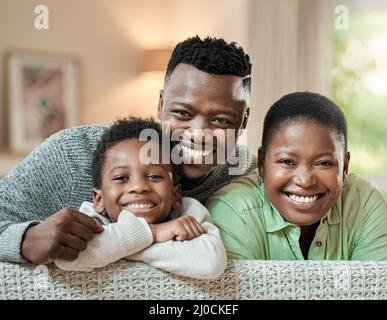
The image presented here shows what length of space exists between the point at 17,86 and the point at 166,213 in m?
1.65

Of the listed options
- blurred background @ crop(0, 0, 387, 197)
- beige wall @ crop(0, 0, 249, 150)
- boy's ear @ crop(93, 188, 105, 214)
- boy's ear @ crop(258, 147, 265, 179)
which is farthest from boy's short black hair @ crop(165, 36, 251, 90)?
beige wall @ crop(0, 0, 249, 150)

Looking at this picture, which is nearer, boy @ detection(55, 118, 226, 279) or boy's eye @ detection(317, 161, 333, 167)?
boy @ detection(55, 118, 226, 279)

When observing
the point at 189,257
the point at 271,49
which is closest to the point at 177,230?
the point at 189,257

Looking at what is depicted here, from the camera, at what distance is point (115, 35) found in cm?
254

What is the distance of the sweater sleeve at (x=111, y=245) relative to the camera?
0.64 m

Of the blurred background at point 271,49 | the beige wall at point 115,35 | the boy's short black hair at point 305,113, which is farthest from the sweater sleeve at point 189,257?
the beige wall at point 115,35

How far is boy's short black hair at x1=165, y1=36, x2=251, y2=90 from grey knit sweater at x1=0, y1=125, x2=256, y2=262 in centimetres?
14

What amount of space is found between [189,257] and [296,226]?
0.70ft

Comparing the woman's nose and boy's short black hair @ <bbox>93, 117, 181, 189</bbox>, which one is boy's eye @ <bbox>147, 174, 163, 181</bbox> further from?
the woman's nose

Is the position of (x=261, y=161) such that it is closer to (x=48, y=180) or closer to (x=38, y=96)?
(x=48, y=180)

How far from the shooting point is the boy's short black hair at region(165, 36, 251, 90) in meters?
0.85

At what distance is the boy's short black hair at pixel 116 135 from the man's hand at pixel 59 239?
14 centimetres

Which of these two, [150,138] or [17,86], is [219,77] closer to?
[150,138]
